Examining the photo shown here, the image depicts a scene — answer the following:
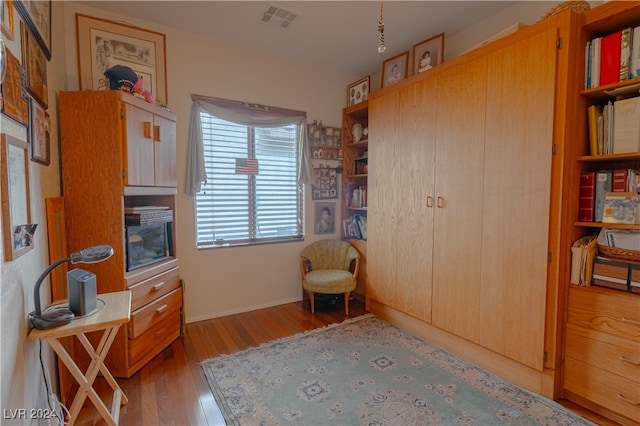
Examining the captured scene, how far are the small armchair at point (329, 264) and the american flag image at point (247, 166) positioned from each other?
1.07 m

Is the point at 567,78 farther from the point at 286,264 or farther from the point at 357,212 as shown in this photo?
Answer: the point at 286,264

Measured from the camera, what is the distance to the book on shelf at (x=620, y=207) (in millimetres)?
1645

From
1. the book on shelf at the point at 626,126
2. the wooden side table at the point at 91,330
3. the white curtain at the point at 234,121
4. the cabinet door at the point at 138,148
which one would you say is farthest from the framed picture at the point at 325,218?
the book on shelf at the point at 626,126

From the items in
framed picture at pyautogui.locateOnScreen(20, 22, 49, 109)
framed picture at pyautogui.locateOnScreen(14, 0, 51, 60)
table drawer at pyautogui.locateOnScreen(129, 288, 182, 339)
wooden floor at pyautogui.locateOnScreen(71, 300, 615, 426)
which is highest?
framed picture at pyautogui.locateOnScreen(14, 0, 51, 60)

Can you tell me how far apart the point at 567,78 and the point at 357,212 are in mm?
2423

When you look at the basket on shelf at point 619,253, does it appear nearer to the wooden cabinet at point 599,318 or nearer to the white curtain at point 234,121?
the wooden cabinet at point 599,318

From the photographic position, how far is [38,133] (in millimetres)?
1581

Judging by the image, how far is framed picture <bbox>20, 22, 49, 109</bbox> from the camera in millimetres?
1408

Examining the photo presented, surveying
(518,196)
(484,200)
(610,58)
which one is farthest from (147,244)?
(610,58)

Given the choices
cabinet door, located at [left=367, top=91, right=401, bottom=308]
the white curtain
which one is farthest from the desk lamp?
cabinet door, located at [left=367, top=91, right=401, bottom=308]

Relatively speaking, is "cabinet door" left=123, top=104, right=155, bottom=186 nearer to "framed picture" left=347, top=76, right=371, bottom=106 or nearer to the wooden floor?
the wooden floor

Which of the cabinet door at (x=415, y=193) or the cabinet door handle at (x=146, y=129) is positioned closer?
the cabinet door handle at (x=146, y=129)

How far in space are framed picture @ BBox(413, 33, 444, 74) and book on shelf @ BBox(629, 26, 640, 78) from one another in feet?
4.27

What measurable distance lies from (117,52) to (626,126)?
3.56 meters
